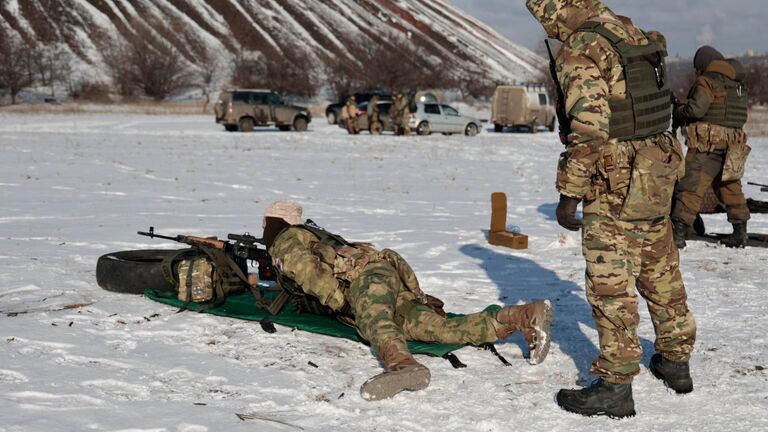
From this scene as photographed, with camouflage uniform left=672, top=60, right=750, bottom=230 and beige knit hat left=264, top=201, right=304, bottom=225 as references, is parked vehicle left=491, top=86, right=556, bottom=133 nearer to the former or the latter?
camouflage uniform left=672, top=60, right=750, bottom=230

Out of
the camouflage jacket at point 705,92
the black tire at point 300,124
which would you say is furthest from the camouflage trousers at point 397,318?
the black tire at point 300,124

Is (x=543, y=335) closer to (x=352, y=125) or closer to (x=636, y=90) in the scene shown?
(x=636, y=90)

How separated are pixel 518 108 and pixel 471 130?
2.61m

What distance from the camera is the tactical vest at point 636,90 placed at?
3586mm

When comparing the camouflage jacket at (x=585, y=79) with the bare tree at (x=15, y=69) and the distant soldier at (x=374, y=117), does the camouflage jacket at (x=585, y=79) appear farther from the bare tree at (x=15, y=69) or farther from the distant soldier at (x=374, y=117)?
the bare tree at (x=15, y=69)

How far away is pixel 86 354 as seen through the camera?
4379 millimetres

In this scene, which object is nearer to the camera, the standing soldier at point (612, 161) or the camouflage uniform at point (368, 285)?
the standing soldier at point (612, 161)

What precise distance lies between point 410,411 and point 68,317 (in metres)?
2.67

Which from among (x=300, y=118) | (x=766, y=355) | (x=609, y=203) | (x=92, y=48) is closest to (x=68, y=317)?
(x=609, y=203)

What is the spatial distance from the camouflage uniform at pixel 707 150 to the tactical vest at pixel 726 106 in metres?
0.02

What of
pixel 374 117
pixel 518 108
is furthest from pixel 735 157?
pixel 518 108

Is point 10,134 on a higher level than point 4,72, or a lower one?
lower

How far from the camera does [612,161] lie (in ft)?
12.0

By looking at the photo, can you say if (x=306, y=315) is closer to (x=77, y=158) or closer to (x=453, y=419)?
(x=453, y=419)
